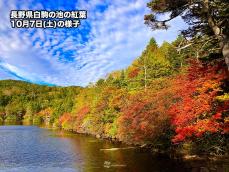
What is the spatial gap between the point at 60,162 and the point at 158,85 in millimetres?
24336

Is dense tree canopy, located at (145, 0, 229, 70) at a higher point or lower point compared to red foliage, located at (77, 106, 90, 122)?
higher

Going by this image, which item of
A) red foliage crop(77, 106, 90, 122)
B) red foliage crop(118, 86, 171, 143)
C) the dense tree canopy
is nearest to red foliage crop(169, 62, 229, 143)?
red foliage crop(118, 86, 171, 143)

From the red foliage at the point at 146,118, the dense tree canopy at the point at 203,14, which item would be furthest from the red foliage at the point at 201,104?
the dense tree canopy at the point at 203,14

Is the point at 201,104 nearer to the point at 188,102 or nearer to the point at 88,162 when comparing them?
the point at 188,102

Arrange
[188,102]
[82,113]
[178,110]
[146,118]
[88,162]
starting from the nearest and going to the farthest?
[188,102]
[178,110]
[88,162]
[146,118]
[82,113]

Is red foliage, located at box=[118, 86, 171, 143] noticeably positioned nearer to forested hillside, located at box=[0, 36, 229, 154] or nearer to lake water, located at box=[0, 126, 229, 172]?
forested hillside, located at box=[0, 36, 229, 154]

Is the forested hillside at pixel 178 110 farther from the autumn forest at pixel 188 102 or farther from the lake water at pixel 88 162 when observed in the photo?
the lake water at pixel 88 162

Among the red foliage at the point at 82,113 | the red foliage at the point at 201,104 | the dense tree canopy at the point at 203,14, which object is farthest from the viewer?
the red foliage at the point at 82,113

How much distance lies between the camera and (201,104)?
30.3m

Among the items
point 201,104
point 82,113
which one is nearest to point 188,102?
point 201,104

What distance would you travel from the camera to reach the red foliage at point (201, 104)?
29.3 metres

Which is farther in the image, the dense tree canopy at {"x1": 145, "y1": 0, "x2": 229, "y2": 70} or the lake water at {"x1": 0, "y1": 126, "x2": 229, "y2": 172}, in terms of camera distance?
the lake water at {"x1": 0, "y1": 126, "x2": 229, "y2": 172}

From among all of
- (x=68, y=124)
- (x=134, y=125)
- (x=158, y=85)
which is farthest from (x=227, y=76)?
(x=68, y=124)

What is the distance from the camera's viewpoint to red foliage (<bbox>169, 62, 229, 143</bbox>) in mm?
29266
